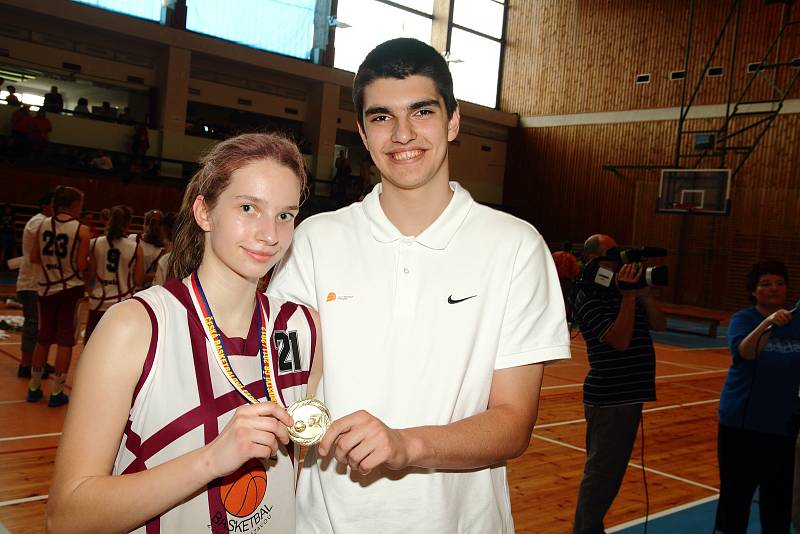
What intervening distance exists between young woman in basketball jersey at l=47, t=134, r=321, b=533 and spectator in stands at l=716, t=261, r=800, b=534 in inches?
120

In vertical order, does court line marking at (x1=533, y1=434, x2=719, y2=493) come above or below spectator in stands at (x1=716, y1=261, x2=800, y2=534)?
below

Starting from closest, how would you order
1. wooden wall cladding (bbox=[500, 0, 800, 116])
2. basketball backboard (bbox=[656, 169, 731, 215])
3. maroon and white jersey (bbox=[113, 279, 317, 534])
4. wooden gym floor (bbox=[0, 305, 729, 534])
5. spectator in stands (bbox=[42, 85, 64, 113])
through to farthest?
maroon and white jersey (bbox=[113, 279, 317, 534]) < wooden gym floor (bbox=[0, 305, 729, 534]) < spectator in stands (bbox=[42, 85, 64, 113]) < basketball backboard (bbox=[656, 169, 731, 215]) < wooden wall cladding (bbox=[500, 0, 800, 116])

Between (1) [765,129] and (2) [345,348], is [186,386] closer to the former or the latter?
(2) [345,348]

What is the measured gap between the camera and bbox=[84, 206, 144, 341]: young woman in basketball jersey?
6395 mm

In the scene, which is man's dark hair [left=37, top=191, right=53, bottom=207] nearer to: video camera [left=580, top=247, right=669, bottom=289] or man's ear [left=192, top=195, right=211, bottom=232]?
video camera [left=580, top=247, right=669, bottom=289]

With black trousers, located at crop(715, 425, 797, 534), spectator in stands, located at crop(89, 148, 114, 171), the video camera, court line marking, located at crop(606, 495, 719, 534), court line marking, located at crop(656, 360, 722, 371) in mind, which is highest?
spectator in stands, located at crop(89, 148, 114, 171)

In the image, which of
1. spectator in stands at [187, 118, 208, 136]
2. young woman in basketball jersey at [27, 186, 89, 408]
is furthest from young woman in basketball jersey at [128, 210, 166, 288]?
spectator in stands at [187, 118, 208, 136]

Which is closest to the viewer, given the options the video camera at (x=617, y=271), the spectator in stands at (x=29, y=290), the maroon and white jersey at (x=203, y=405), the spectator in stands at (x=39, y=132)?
the maroon and white jersey at (x=203, y=405)

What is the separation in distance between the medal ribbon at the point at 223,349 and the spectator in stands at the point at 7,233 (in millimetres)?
14434

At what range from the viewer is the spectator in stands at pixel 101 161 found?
633 inches

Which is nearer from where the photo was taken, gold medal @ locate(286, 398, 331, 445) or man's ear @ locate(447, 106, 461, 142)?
gold medal @ locate(286, 398, 331, 445)

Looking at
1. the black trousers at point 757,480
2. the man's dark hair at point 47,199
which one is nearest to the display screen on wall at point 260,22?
the man's dark hair at point 47,199

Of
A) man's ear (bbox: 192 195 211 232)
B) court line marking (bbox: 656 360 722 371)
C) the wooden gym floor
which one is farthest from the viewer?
court line marking (bbox: 656 360 722 371)

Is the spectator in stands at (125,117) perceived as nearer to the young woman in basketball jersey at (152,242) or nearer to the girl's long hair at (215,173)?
the young woman in basketball jersey at (152,242)
